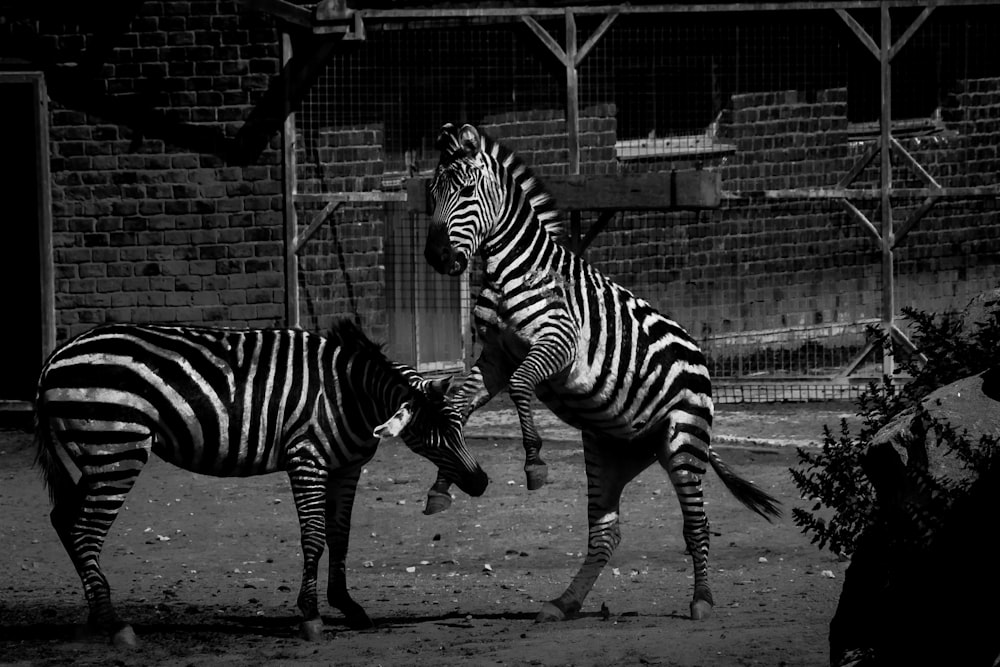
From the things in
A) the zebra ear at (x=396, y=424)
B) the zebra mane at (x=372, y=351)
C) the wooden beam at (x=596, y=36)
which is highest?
the wooden beam at (x=596, y=36)

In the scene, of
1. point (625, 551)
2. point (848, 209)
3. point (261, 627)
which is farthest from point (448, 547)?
point (848, 209)

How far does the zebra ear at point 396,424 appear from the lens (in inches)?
282

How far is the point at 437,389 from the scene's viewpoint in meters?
7.59

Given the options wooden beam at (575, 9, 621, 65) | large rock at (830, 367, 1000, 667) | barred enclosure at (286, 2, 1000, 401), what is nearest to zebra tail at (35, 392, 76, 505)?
large rock at (830, 367, 1000, 667)

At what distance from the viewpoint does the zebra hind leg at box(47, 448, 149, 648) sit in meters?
7.25

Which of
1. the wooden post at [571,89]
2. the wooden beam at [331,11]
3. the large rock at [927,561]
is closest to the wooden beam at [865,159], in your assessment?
the wooden post at [571,89]

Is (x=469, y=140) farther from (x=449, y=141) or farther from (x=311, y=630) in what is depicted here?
(x=311, y=630)

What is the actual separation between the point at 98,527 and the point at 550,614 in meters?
2.23

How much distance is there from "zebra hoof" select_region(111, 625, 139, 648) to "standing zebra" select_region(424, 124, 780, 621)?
1.61 meters

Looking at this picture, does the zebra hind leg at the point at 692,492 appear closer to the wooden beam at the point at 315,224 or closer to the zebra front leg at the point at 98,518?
the zebra front leg at the point at 98,518

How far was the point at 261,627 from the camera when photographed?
772cm

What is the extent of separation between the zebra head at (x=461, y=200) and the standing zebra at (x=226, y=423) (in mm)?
611

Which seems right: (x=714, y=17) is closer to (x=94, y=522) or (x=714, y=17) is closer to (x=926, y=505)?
(x=94, y=522)

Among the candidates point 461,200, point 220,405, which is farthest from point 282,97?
point 220,405
